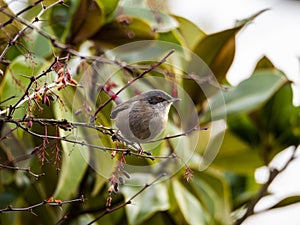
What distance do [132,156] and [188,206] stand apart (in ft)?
1.40

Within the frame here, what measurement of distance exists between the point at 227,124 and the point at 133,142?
42.7 inches

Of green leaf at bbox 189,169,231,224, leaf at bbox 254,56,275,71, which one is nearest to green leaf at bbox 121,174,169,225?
green leaf at bbox 189,169,231,224

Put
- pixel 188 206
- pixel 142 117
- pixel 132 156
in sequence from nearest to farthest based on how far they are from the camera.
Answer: pixel 142 117
pixel 132 156
pixel 188 206

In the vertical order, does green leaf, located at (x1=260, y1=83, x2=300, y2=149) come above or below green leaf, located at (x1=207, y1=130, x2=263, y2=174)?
above

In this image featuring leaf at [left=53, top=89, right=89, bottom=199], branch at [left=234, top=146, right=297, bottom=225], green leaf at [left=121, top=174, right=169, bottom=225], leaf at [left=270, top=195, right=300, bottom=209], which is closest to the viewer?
leaf at [left=53, top=89, right=89, bottom=199]

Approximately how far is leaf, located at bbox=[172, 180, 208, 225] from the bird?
568 mm

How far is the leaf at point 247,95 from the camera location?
2164 millimetres

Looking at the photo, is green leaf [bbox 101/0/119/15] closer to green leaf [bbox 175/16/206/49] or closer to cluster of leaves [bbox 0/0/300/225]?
cluster of leaves [bbox 0/0/300/225]

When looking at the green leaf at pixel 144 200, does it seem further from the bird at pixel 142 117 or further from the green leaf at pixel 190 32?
the green leaf at pixel 190 32

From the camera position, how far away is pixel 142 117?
56.1 inches

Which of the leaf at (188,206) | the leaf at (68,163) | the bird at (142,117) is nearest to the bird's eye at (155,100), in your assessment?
the bird at (142,117)

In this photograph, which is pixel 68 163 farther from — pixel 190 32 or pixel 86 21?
pixel 190 32

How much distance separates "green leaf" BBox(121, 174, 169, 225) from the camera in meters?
1.91

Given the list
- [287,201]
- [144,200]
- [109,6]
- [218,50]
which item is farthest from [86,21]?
[287,201]
